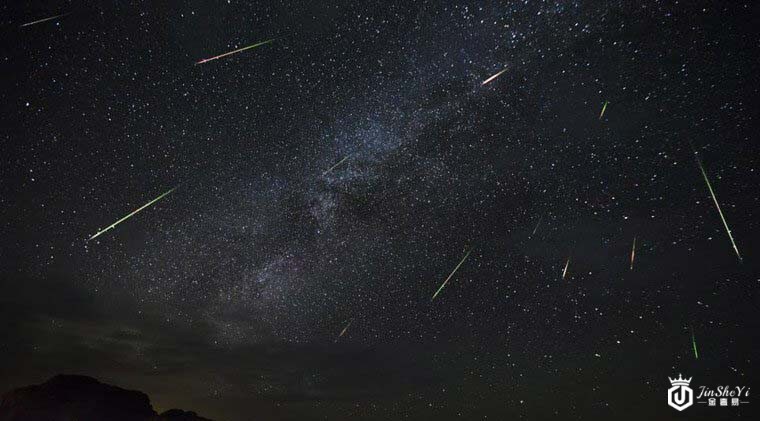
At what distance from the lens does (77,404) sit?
46000 mm

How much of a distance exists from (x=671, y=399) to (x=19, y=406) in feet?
199

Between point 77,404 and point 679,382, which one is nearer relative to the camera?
point 679,382

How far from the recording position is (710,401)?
16422 millimetres

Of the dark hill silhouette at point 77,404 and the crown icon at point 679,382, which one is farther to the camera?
the dark hill silhouette at point 77,404

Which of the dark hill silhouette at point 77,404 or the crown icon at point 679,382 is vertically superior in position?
the crown icon at point 679,382

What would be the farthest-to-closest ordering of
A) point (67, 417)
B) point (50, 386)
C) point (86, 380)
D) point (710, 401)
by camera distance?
1. point (86, 380)
2. point (50, 386)
3. point (67, 417)
4. point (710, 401)

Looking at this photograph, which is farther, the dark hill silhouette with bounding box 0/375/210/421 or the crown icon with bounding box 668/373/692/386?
the dark hill silhouette with bounding box 0/375/210/421

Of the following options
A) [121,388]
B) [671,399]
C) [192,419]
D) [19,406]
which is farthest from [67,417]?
[671,399]

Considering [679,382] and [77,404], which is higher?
[679,382]

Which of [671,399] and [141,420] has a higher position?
[671,399]

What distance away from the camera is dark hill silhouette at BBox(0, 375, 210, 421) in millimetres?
43334

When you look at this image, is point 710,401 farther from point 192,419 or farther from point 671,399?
point 192,419

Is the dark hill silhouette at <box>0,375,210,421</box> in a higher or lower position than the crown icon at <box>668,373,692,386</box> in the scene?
lower

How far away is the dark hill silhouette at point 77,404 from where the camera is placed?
142 feet
